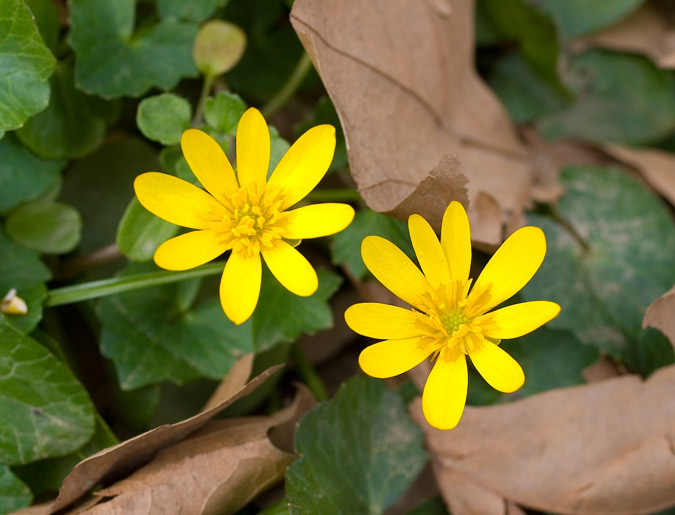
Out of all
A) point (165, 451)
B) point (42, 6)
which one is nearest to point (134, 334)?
point (165, 451)

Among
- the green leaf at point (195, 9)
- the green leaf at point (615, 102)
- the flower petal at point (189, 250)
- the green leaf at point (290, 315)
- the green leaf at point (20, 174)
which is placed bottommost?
the green leaf at point (615, 102)

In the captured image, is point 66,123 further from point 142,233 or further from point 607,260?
point 607,260

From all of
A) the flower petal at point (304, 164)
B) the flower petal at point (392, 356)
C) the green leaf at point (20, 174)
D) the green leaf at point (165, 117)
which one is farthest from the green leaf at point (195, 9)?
the flower petal at point (392, 356)

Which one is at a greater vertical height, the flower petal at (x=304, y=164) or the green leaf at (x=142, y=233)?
the flower petal at (x=304, y=164)

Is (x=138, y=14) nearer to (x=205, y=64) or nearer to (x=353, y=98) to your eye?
(x=205, y=64)

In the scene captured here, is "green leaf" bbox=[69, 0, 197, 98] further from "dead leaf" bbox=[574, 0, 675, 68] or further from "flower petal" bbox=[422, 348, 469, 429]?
"dead leaf" bbox=[574, 0, 675, 68]

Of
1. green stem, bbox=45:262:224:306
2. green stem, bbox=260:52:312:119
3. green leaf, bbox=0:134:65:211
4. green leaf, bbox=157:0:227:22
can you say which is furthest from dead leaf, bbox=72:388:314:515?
green leaf, bbox=157:0:227:22

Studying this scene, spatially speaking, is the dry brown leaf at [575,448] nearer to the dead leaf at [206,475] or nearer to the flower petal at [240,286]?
the dead leaf at [206,475]

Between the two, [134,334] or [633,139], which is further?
[633,139]
